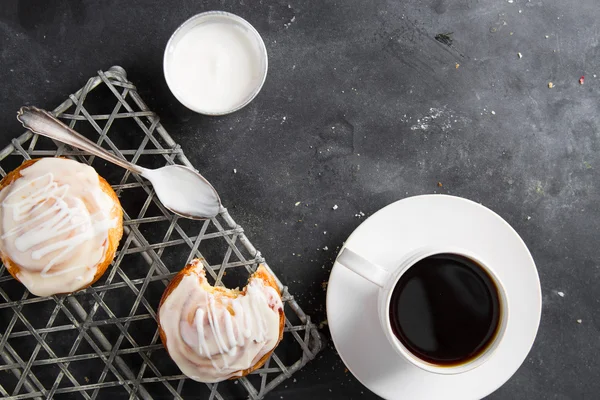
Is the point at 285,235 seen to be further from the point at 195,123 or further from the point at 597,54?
the point at 597,54

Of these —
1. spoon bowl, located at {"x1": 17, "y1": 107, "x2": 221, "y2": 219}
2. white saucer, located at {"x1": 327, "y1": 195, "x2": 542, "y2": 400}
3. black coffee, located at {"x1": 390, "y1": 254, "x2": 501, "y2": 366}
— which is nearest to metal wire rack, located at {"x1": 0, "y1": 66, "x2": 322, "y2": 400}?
spoon bowl, located at {"x1": 17, "y1": 107, "x2": 221, "y2": 219}

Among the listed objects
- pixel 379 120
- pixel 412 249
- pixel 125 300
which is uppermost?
pixel 379 120

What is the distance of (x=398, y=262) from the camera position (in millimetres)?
1243

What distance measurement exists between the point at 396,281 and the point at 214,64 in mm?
728

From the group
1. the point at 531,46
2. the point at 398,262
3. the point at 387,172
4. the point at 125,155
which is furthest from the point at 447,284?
the point at 125,155

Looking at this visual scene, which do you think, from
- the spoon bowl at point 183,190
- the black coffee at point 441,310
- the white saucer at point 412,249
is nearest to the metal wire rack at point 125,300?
the spoon bowl at point 183,190

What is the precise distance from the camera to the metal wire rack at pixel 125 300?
133 centimetres

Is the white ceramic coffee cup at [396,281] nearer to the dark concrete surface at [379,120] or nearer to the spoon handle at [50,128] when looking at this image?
the dark concrete surface at [379,120]

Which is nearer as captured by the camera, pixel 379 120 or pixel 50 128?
pixel 50 128

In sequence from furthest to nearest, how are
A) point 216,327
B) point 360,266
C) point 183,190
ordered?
point 183,190, point 216,327, point 360,266

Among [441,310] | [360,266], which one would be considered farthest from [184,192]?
[441,310]

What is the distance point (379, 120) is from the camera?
4.84 ft

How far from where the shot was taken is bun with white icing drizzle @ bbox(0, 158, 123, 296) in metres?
1.22

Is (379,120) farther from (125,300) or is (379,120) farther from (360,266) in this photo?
(125,300)
